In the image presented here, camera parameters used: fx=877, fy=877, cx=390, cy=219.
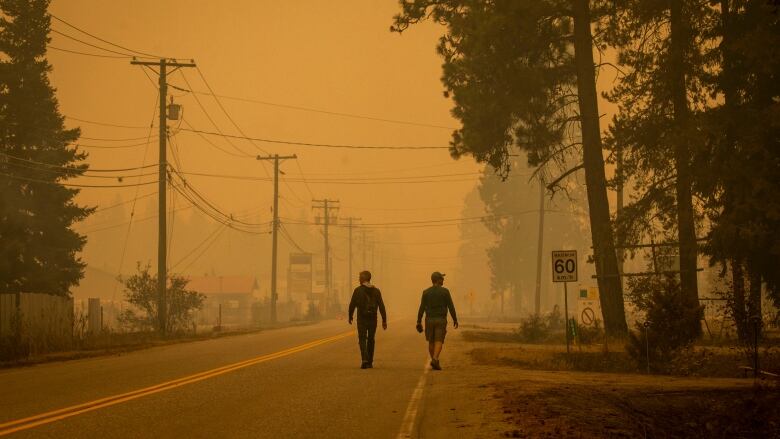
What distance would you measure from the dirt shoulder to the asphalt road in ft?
2.29

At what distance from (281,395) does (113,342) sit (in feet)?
63.3

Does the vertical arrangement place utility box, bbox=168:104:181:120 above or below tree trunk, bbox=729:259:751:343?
above

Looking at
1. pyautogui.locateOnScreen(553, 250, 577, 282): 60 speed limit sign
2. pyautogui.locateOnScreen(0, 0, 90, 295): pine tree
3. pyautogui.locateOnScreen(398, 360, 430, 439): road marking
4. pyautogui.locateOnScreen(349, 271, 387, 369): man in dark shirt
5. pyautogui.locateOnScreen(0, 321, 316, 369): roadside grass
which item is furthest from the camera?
pyautogui.locateOnScreen(0, 0, 90, 295): pine tree

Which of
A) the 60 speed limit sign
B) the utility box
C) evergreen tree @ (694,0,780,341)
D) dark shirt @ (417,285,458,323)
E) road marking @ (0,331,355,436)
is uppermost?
the utility box

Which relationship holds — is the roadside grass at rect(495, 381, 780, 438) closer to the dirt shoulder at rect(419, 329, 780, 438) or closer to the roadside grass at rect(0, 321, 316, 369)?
the dirt shoulder at rect(419, 329, 780, 438)

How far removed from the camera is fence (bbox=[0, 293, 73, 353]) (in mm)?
24891

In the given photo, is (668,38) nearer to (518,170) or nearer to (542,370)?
(542,370)

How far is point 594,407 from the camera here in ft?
39.7

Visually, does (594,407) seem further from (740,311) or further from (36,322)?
(36,322)

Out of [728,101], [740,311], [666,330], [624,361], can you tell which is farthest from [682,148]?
[666,330]

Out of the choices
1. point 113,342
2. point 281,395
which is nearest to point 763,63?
point 281,395

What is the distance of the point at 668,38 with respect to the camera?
29.4 metres

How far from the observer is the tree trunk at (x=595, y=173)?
3011 cm

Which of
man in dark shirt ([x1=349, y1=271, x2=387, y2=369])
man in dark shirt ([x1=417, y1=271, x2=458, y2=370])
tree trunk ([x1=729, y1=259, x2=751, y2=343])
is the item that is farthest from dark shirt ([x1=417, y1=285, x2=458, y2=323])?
tree trunk ([x1=729, y1=259, x2=751, y2=343])
